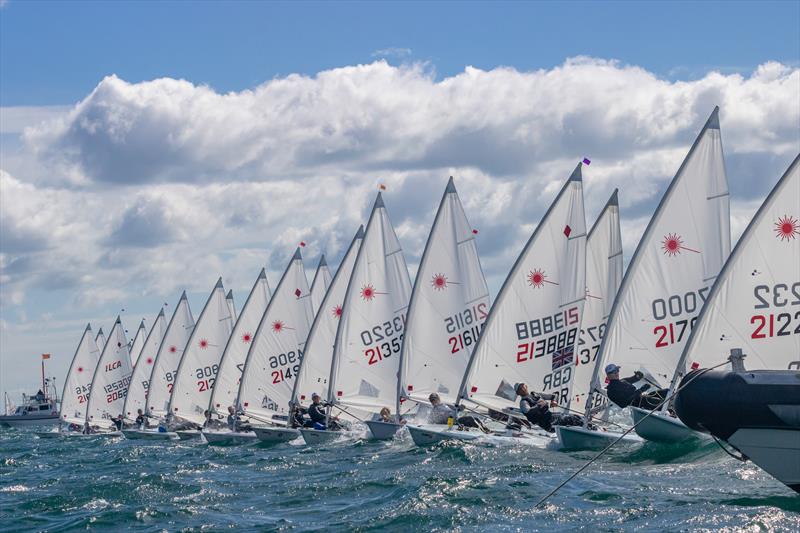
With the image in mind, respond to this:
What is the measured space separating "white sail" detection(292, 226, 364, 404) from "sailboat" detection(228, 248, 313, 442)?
9.41ft

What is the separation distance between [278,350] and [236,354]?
148 inches

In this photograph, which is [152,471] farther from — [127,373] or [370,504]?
[127,373]

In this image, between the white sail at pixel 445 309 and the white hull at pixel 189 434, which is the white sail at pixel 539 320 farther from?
the white hull at pixel 189 434

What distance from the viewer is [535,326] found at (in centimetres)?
3266

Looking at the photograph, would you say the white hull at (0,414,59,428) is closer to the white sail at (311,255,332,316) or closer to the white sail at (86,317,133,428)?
the white sail at (86,317,133,428)

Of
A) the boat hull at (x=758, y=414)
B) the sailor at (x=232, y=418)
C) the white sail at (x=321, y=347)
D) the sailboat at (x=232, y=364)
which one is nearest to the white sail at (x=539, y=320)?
the white sail at (x=321, y=347)

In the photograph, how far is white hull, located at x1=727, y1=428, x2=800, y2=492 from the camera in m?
17.8

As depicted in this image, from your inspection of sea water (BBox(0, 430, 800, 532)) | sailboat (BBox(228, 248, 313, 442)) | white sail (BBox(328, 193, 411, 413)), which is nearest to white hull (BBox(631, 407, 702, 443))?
sea water (BBox(0, 430, 800, 532))

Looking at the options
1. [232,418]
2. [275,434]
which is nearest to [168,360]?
[232,418]

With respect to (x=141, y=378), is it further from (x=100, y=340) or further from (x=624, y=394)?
(x=624, y=394)

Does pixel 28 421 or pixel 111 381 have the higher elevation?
pixel 111 381

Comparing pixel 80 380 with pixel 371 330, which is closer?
pixel 371 330

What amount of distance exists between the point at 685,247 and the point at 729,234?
48.3 inches

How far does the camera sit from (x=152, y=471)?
29.7m
